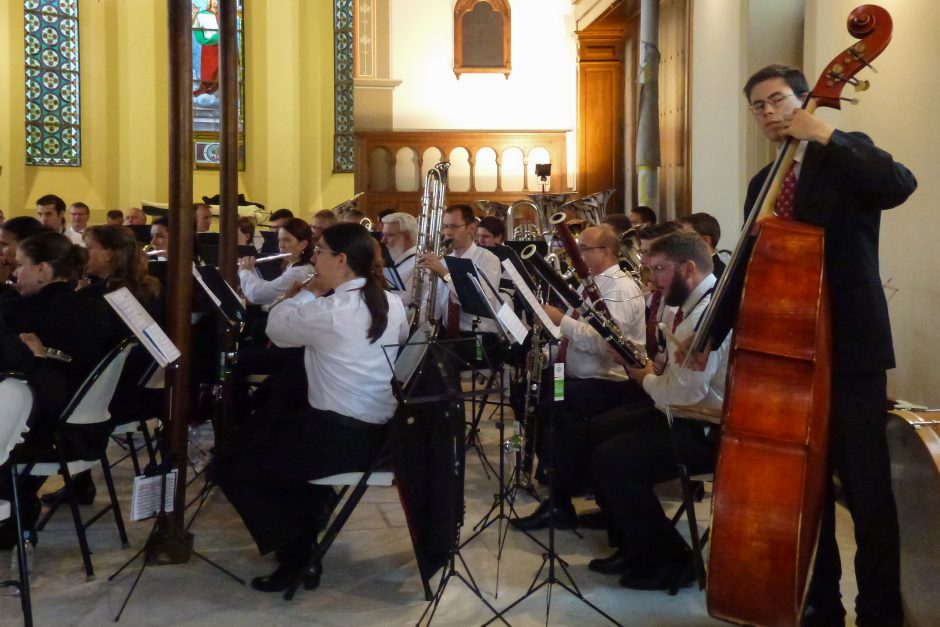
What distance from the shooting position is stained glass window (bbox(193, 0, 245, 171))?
14.2m

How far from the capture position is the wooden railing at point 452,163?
13648 millimetres

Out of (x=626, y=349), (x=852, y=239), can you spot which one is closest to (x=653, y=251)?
(x=626, y=349)

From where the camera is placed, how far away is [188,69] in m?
3.79

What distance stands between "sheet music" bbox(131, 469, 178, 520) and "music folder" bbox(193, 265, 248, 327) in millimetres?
848

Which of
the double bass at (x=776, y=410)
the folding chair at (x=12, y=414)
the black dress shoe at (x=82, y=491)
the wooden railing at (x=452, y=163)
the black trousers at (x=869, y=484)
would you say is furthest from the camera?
the wooden railing at (x=452, y=163)

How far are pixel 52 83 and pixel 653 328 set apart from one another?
11673 millimetres

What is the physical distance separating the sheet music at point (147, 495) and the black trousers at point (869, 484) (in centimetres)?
219

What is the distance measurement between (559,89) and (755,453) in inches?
470

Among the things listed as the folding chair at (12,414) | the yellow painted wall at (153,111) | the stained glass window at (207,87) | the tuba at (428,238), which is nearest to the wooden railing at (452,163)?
the yellow painted wall at (153,111)

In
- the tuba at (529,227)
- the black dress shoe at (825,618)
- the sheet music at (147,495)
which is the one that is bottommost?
the black dress shoe at (825,618)

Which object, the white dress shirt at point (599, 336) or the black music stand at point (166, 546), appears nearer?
the black music stand at point (166, 546)

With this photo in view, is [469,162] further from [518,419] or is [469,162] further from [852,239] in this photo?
[852,239]

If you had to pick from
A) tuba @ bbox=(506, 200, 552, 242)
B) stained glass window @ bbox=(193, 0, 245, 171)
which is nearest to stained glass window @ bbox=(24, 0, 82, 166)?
stained glass window @ bbox=(193, 0, 245, 171)

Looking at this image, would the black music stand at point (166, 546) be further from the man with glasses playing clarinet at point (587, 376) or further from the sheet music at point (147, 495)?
the man with glasses playing clarinet at point (587, 376)
